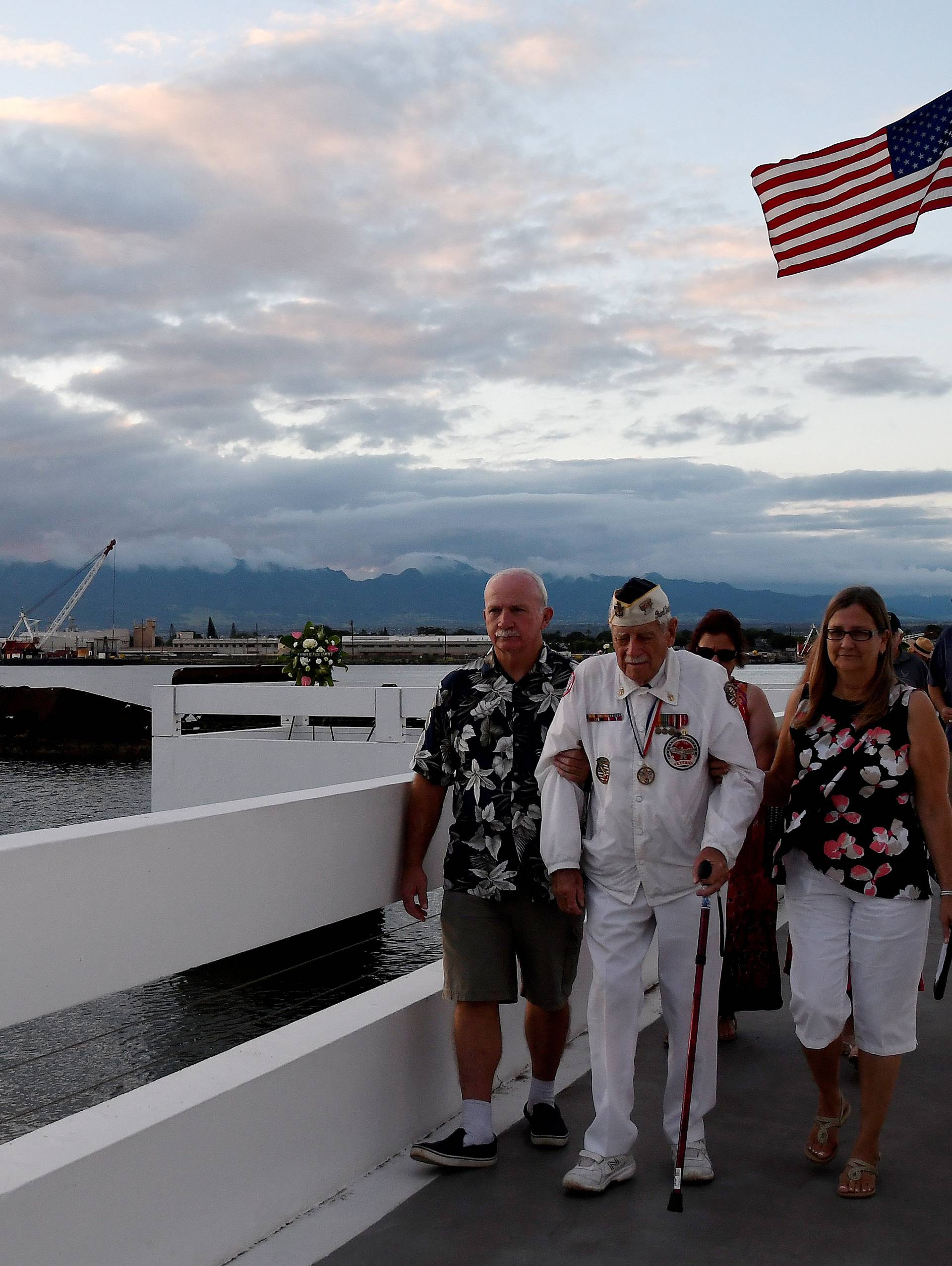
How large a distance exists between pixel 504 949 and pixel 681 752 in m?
0.90

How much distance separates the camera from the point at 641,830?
12.0 ft

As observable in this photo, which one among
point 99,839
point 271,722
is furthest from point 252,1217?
point 271,722

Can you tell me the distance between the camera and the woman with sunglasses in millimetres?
5113

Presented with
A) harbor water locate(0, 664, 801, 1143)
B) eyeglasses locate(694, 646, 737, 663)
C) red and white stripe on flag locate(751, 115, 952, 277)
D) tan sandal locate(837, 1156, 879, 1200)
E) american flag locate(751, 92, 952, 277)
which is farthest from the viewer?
harbor water locate(0, 664, 801, 1143)

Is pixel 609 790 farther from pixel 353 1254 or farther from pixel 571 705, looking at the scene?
pixel 353 1254

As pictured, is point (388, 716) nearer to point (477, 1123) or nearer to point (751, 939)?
point (751, 939)

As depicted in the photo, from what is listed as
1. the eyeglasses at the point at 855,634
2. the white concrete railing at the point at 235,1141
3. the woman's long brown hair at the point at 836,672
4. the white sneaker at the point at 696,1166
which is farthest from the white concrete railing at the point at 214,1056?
the eyeglasses at the point at 855,634

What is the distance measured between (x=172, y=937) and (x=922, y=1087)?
298cm

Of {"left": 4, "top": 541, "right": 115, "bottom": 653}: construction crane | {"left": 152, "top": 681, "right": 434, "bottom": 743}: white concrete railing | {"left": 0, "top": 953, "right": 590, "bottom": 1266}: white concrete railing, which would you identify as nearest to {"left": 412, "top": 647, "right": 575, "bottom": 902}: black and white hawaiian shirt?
{"left": 0, "top": 953, "right": 590, "bottom": 1266}: white concrete railing

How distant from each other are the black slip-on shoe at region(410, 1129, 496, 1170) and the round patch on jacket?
1345 millimetres

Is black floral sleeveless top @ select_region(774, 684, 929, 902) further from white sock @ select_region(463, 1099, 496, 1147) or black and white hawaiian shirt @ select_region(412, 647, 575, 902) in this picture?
white sock @ select_region(463, 1099, 496, 1147)

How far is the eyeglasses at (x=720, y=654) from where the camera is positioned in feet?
16.7

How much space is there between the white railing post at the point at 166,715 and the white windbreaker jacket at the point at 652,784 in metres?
14.9

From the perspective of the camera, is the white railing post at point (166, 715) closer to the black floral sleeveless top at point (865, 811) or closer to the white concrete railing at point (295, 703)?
the white concrete railing at point (295, 703)
